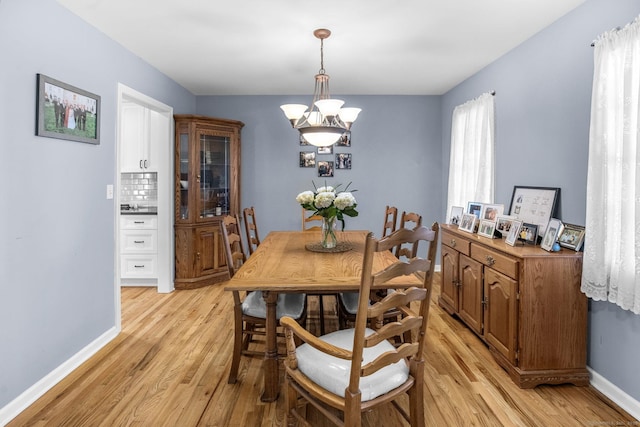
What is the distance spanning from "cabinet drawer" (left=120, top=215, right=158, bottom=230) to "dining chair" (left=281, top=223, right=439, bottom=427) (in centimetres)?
336

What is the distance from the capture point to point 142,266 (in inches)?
178

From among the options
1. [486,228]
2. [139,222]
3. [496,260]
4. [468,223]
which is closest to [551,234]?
[496,260]

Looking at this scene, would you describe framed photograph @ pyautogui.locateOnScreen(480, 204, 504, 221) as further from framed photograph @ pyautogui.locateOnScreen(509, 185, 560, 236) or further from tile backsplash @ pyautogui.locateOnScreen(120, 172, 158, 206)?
tile backsplash @ pyautogui.locateOnScreen(120, 172, 158, 206)

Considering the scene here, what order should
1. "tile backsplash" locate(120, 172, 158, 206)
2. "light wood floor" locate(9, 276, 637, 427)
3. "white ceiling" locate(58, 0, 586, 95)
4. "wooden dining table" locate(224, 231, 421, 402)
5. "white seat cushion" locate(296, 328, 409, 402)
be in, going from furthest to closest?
"tile backsplash" locate(120, 172, 158, 206) < "white ceiling" locate(58, 0, 586, 95) < "light wood floor" locate(9, 276, 637, 427) < "wooden dining table" locate(224, 231, 421, 402) < "white seat cushion" locate(296, 328, 409, 402)

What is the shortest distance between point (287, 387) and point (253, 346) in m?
1.28

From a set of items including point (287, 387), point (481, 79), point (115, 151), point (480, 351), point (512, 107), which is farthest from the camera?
point (481, 79)

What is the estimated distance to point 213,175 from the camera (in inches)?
184

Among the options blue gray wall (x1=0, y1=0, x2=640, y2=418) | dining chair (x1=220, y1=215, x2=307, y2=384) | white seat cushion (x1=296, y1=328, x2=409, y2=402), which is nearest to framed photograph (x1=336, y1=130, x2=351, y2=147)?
blue gray wall (x1=0, y1=0, x2=640, y2=418)

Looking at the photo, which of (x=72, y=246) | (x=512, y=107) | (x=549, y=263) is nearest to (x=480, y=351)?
(x=549, y=263)

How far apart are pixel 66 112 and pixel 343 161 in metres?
3.32

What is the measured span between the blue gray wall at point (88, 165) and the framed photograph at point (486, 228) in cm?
49

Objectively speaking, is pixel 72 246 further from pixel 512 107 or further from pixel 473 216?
pixel 512 107

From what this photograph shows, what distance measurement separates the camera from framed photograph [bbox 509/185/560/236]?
2.73 metres

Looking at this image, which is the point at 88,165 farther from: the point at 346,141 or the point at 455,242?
the point at 346,141
